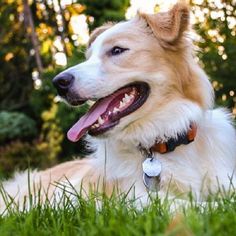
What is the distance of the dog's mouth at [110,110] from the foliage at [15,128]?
6.29 metres

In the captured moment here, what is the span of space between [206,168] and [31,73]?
9219mm

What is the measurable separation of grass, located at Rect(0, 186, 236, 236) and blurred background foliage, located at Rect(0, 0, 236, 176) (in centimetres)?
201

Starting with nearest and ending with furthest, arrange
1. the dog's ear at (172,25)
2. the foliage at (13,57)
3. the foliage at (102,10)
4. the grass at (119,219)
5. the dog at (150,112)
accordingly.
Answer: the grass at (119,219) < the dog at (150,112) < the dog's ear at (172,25) < the foliage at (102,10) < the foliage at (13,57)

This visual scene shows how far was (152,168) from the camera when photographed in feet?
13.2

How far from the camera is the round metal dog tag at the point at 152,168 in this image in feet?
13.1

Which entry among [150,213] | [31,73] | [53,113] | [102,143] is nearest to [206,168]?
[102,143]

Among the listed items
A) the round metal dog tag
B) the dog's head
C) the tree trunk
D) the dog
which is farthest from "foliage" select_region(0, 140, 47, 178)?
the round metal dog tag

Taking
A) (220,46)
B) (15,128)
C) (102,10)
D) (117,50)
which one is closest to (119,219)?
(117,50)

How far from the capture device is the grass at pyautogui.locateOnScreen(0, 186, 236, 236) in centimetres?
250

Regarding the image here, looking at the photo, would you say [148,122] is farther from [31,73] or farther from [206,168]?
[31,73]

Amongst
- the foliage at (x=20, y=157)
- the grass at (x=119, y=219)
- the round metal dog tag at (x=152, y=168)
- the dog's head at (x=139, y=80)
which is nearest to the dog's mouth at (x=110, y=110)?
the dog's head at (x=139, y=80)

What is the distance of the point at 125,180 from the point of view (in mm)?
4125

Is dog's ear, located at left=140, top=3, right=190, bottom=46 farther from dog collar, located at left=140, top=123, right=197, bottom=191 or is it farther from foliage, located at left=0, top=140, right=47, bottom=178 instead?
foliage, located at left=0, top=140, right=47, bottom=178

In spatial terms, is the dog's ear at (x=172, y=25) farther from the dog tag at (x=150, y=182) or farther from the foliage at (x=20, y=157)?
the foliage at (x=20, y=157)
